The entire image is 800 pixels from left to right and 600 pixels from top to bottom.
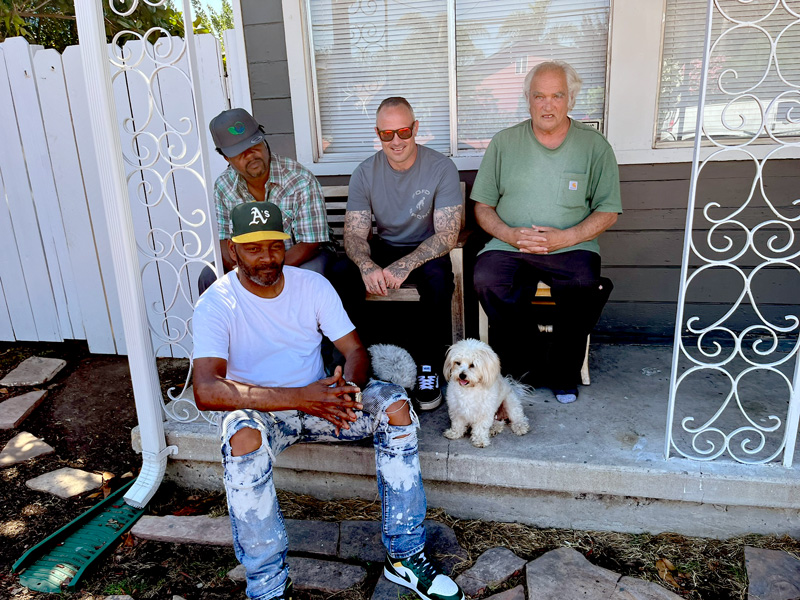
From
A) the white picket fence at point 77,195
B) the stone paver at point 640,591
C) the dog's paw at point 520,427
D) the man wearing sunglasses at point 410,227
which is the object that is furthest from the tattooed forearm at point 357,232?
the stone paver at point 640,591

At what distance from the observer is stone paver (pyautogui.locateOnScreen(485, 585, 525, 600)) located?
208cm

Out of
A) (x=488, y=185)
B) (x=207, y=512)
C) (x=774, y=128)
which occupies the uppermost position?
(x=774, y=128)

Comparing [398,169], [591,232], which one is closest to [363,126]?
[398,169]

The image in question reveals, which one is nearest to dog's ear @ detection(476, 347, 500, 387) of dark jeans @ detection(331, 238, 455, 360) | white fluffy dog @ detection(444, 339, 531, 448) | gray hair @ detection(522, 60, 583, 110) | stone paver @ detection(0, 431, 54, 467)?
white fluffy dog @ detection(444, 339, 531, 448)

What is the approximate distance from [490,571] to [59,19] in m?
6.48

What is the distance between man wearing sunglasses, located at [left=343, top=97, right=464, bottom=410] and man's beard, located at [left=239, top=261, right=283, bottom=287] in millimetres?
879

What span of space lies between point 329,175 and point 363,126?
1.29 ft

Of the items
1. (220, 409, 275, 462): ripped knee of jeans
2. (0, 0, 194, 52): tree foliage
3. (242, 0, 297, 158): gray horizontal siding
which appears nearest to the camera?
(220, 409, 275, 462): ripped knee of jeans

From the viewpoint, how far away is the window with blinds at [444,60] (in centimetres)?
338

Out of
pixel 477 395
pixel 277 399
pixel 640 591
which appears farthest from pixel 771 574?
pixel 277 399

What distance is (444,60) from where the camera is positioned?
357cm

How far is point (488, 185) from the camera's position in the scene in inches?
122

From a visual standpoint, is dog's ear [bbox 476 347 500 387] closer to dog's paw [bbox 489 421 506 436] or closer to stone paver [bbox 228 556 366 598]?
dog's paw [bbox 489 421 506 436]

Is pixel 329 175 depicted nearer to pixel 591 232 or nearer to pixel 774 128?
pixel 591 232
